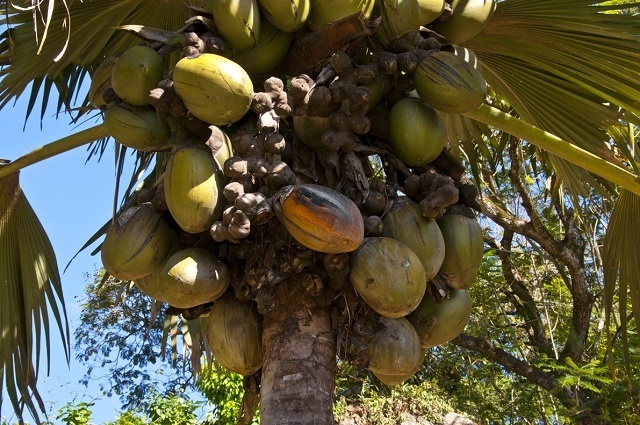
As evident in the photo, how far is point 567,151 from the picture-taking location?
2527 mm

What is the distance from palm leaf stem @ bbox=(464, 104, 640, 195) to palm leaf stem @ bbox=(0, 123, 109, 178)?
1.39 m

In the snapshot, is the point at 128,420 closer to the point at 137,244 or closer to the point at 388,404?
the point at 388,404

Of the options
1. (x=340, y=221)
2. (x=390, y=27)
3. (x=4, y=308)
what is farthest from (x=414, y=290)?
(x=4, y=308)

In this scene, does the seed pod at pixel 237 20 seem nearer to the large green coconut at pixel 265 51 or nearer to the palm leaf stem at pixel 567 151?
the large green coconut at pixel 265 51

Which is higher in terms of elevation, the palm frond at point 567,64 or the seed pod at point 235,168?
the palm frond at point 567,64

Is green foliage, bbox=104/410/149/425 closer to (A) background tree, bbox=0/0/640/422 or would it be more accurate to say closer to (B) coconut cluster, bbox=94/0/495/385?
(A) background tree, bbox=0/0/640/422

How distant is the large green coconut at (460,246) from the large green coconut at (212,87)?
67cm

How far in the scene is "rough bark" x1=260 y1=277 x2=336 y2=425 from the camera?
1.72m

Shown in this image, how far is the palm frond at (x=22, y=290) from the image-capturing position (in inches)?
120

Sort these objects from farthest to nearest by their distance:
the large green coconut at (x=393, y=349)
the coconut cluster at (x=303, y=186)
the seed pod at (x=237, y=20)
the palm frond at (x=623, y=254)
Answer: the palm frond at (x=623, y=254), the seed pod at (x=237, y=20), the large green coconut at (x=393, y=349), the coconut cluster at (x=303, y=186)

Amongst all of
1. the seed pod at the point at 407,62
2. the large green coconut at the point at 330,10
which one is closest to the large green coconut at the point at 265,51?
the large green coconut at the point at 330,10

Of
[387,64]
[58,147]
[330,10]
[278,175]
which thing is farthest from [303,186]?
[58,147]

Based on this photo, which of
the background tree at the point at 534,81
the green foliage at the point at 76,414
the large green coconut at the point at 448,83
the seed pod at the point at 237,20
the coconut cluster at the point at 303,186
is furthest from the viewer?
the green foliage at the point at 76,414

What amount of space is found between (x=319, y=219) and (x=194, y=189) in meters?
0.36
